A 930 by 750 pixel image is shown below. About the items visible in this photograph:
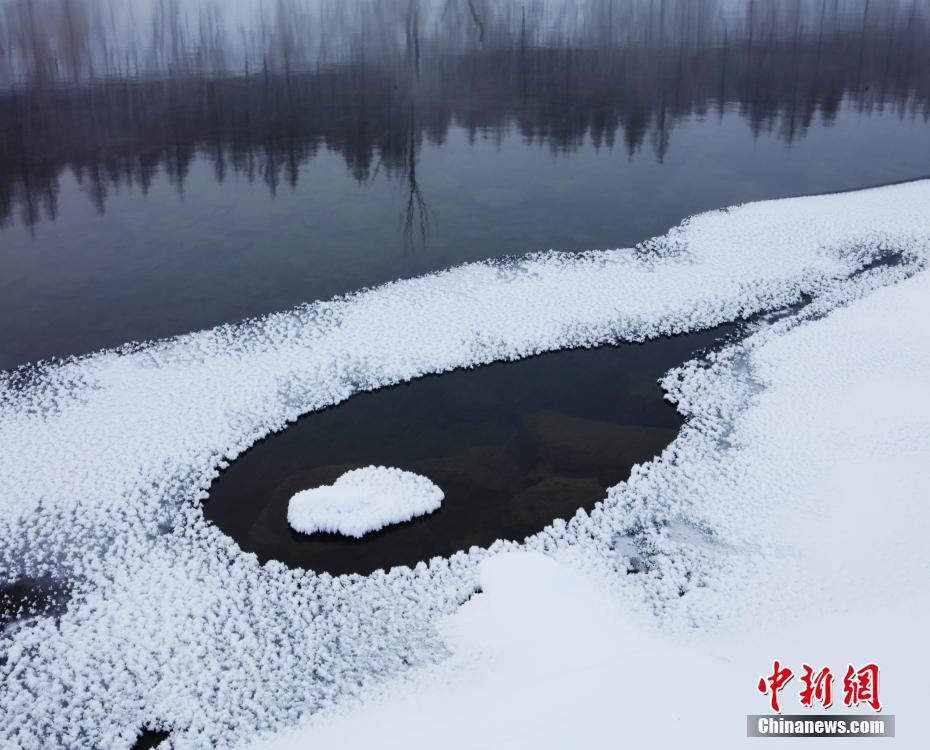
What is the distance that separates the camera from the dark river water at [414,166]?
1862 centimetres

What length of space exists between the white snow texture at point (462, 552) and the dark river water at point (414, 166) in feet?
3.33

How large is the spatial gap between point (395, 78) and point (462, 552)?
38.9 metres

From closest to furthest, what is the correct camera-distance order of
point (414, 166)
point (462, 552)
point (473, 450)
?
1. point (462, 552)
2. point (473, 450)
3. point (414, 166)

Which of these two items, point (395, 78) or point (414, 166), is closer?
point (414, 166)

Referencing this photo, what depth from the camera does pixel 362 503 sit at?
1636 centimetres

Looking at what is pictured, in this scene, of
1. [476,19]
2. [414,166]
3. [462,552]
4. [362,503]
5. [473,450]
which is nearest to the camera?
[462,552]

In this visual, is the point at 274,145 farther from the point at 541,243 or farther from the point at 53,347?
A: the point at 53,347

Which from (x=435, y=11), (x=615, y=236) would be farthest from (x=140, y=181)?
(x=435, y=11)

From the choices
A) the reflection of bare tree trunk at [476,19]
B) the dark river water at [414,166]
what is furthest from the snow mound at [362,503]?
the reflection of bare tree trunk at [476,19]

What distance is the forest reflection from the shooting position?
37125 millimetres

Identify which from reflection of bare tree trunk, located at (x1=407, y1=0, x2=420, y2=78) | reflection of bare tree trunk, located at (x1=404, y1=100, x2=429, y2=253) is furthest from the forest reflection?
reflection of bare tree trunk, located at (x1=407, y1=0, x2=420, y2=78)

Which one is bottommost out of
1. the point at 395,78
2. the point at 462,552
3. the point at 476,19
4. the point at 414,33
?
the point at 462,552

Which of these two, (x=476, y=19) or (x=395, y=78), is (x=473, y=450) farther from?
(x=476, y=19)

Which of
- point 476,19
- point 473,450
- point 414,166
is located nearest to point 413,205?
point 414,166
